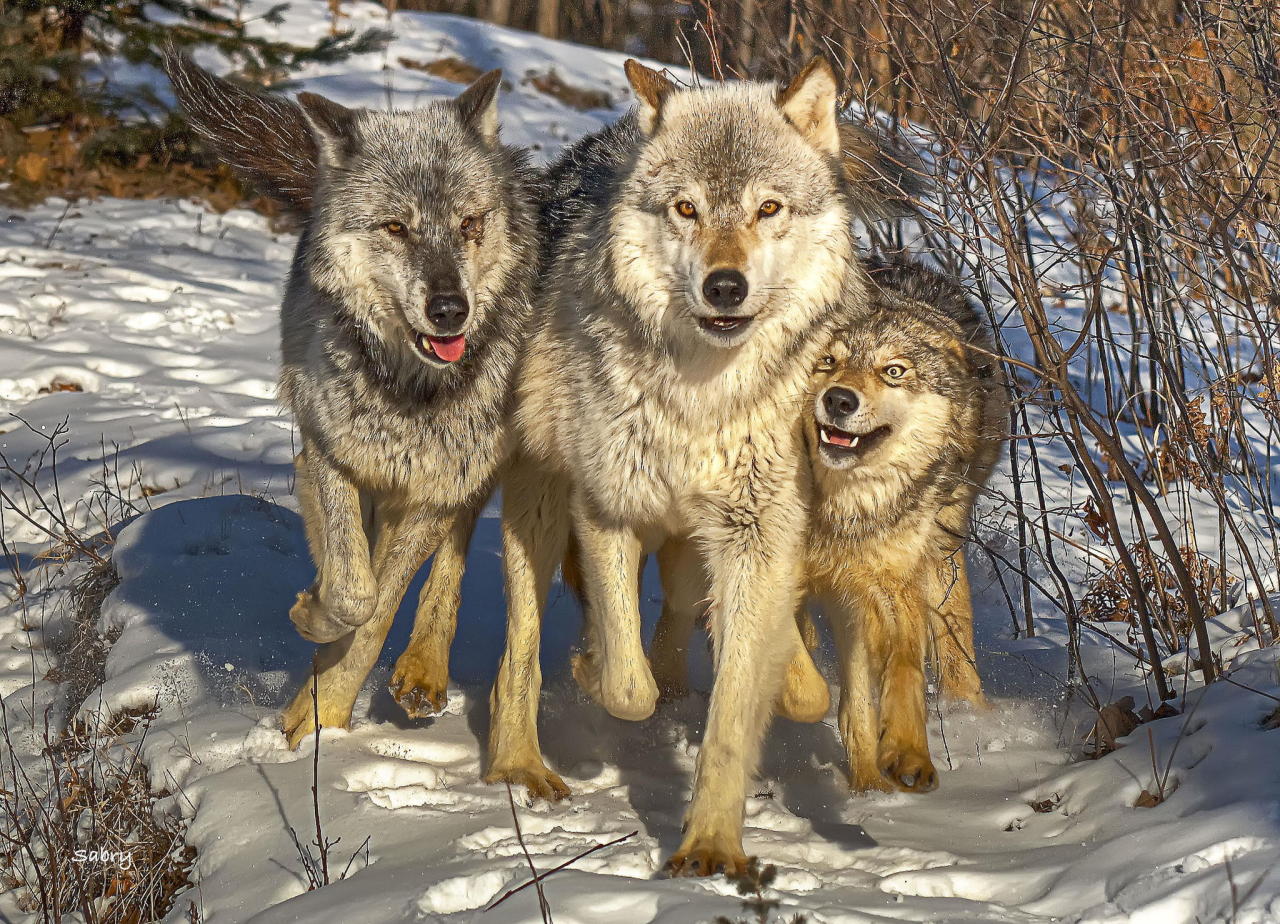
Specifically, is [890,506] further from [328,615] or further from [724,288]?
[328,615]

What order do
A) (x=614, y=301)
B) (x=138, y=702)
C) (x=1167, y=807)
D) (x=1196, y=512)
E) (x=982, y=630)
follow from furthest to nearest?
(x=1196, y=512), (x=982, y=630), (x=138, y=702), (x=614, y=301), (x=1167, y=807)

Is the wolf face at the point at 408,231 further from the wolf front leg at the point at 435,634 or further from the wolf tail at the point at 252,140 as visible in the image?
the wolf front leg at the point at 435,634

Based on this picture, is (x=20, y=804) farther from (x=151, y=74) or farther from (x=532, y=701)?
(x=151, y=74)

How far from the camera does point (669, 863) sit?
3.64m

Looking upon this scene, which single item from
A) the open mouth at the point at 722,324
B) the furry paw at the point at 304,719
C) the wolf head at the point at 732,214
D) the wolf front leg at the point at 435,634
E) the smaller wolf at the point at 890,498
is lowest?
the furry paw at the point at 304,719

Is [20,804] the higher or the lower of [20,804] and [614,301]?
the lower

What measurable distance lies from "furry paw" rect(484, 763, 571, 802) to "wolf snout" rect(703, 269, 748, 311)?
5.93 feet

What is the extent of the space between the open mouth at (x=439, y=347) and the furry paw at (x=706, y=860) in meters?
1.82

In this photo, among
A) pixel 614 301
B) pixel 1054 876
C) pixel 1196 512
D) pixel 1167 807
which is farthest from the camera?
pixel 1196 512

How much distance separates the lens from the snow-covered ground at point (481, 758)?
3.36 meters

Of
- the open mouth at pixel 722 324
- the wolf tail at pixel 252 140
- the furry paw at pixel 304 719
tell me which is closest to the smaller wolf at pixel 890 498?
the open mouth at pixel 722 324

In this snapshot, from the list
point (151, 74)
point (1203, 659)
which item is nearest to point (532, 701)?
point (1203, 659)

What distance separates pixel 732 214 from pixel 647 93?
0.67m

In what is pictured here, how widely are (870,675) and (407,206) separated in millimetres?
2349
